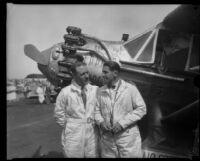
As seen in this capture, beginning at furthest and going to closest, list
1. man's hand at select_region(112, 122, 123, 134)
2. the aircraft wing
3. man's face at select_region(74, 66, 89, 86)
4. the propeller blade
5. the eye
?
the propeller blade < the eye < the aircraft wing < man's face at select_region(74, 66, 89, 86) < man's hand at select_region(112, 122, 123, 134)

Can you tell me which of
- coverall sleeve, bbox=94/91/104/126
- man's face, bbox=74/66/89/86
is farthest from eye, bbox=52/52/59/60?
coverall sleeve, bbox=94/91/104/126

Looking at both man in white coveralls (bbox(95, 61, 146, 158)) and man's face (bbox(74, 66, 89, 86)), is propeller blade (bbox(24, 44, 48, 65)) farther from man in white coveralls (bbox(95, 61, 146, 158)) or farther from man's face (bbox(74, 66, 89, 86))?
man in white coveralls (bbox(95, 61, 146, 158))

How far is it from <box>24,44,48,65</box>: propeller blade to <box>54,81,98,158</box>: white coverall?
172 cm

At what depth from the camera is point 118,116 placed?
3.91 meters

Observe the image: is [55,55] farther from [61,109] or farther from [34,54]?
[61,109]

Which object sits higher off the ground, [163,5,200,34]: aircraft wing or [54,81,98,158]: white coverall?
[163,5,200,34]: aircraft wing

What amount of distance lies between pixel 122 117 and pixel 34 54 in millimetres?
2722

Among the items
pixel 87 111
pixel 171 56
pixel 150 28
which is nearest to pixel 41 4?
pixel 87 111

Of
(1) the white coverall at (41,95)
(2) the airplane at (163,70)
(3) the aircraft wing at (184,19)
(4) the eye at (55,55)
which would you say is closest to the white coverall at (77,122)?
(2) the airplane at (163,70)

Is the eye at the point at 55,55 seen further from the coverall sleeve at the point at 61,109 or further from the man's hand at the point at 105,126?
the man's hand at the point at 105,126

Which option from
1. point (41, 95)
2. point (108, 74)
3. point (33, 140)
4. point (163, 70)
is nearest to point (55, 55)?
point (108, 74)

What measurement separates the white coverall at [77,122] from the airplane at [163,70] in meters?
0.94

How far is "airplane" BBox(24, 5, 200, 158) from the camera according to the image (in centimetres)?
448
